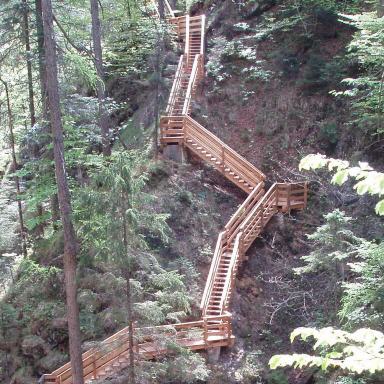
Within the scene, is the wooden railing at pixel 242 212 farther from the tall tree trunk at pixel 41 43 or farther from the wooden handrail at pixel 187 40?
the wooden handrail at pixel 187 40

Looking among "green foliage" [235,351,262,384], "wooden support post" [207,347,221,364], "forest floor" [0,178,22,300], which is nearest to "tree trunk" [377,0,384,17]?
"green foliage" [235,351,262,384]

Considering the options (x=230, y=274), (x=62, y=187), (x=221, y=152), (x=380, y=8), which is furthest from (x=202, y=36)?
(x=62, y=187)

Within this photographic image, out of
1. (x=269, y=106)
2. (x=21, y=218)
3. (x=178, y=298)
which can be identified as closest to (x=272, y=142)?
(x=269, y=106)

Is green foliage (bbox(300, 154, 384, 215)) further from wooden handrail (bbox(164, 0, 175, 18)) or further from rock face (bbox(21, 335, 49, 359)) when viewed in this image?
wooden handrail (bbox(164, 0, 175, 18))

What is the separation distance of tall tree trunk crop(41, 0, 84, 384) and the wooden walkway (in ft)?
2.00

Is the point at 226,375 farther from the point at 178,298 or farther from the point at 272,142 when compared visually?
the point at 272,142

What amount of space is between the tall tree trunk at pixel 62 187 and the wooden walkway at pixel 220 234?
611 millimetres

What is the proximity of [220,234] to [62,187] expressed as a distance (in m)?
6.64

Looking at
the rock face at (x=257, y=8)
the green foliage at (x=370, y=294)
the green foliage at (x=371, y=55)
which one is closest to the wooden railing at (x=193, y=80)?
the rock face at (x=257, y=8)

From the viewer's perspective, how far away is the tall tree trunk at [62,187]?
378 inches

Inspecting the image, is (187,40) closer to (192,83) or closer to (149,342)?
(192,83)

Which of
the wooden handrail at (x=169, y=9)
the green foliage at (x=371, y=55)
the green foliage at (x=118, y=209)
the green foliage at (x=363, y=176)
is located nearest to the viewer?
the green foliage at (x=363, y=176)

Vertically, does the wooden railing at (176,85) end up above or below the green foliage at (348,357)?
below

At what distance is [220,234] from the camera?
15633 mm
